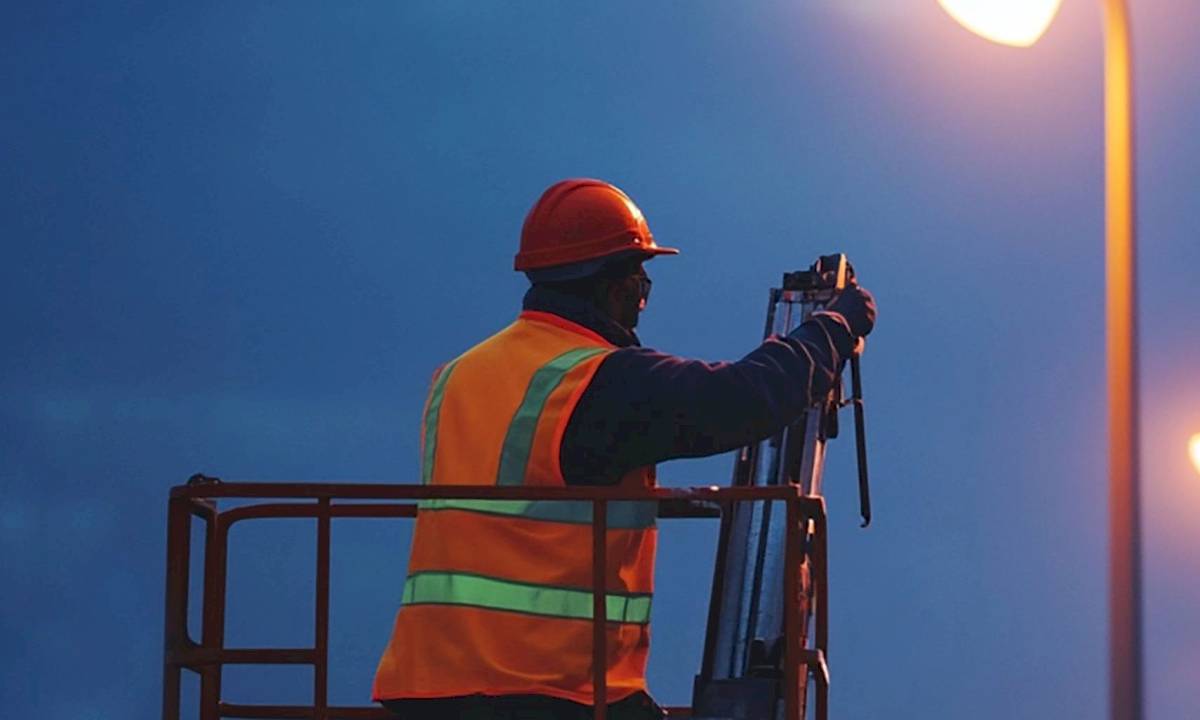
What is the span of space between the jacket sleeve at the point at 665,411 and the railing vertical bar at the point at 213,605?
1278 mm

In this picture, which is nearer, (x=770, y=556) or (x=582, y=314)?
(x=582, y=314)

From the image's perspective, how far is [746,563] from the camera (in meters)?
7.97

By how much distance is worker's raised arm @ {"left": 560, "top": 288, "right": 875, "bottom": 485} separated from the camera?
6.69m

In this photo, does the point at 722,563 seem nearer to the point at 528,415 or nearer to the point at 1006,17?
the point at 528,415

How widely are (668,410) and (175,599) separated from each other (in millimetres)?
1667

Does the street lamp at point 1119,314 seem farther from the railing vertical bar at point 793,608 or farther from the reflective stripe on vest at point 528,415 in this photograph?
the reflective stripe on vest at point 528,415

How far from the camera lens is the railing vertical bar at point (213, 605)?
23.4 ft

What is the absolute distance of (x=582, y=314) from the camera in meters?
7.17

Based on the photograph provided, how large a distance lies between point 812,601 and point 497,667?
163 centimetres

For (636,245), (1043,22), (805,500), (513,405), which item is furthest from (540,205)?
(1043,22)

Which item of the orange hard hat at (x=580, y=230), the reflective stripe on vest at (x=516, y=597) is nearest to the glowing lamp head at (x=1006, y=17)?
the orange hard hat at (x=580, y=230)

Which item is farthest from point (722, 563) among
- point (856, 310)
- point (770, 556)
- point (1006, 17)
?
point (1006, 17)

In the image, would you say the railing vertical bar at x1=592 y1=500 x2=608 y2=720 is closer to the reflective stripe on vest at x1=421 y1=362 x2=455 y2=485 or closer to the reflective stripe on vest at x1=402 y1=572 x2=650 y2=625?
the reflective stripe on vest at x1=402 y1=572 x2=650 y2=625

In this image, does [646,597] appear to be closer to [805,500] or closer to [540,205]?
[805,500]
